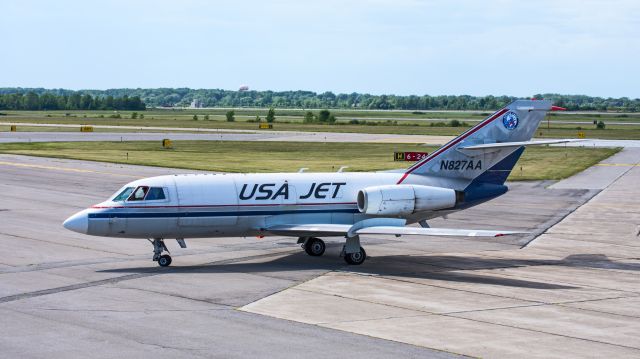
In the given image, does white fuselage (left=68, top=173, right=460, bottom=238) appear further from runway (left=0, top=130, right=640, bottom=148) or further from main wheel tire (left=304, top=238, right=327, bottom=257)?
runway (left=0, top=130, right=640, bottom=148)

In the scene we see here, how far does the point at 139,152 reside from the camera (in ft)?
271

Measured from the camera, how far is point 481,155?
3189 centimetres

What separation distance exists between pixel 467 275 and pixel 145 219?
988cm

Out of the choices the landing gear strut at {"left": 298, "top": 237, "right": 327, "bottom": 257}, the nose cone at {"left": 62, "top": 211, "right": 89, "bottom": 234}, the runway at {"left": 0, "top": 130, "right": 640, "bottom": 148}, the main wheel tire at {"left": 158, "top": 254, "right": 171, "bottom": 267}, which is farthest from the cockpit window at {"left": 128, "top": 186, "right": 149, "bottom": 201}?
the runway at {"left": 0, "top": 130, "right": 640, "bottom": 148}

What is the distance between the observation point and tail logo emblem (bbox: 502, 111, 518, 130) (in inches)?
1257

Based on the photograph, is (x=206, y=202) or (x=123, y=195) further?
(x=206, y=202)

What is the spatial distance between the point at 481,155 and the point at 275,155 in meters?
49.0

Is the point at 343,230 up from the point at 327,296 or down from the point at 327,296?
up

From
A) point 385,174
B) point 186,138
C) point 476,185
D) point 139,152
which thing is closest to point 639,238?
point 476,185

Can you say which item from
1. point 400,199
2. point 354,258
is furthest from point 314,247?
point 400,199

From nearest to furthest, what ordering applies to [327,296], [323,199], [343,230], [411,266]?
[327,296] < [343,230] < [411,266] < [323,199]

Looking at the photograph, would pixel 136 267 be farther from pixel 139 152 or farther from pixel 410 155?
pixel 139 152

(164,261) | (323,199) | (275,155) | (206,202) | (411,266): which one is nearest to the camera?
(164,261)

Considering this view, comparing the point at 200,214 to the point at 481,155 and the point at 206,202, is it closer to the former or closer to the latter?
the point at 206,202
